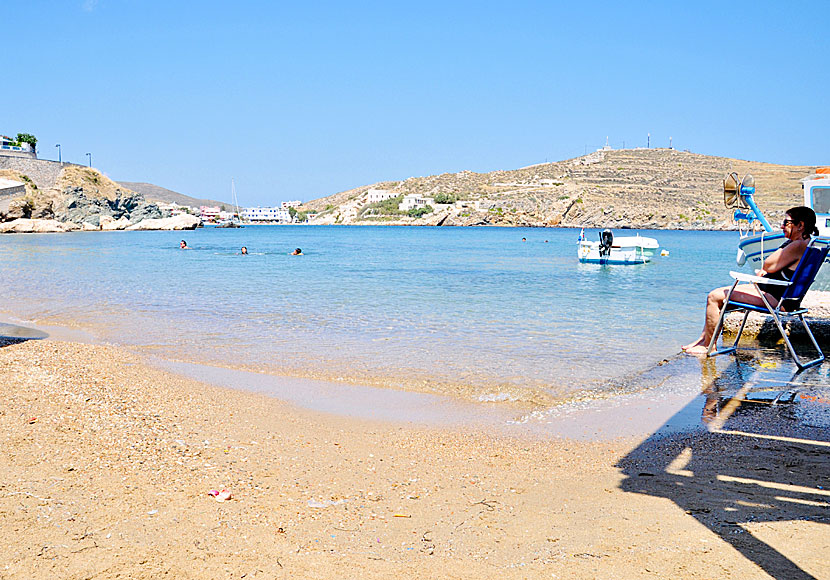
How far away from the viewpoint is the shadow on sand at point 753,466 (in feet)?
9.59

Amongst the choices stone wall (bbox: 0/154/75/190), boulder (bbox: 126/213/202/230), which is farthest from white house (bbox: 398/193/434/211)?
stone wall (bbox: 0/154/75/190)

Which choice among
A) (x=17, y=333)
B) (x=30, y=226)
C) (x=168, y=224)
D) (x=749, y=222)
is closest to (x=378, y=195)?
(x=168, y=224)

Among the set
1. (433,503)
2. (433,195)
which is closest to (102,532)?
(433,503)

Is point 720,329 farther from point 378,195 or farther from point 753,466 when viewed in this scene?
point 378,195

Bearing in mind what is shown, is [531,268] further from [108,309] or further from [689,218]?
[689,218]

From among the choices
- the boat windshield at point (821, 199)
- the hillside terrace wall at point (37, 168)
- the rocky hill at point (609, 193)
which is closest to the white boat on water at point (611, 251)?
the boat windshield at point (821, 199)

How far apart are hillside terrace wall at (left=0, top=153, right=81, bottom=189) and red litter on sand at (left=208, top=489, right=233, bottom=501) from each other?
102 metres

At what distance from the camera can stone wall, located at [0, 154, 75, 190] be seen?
291ft

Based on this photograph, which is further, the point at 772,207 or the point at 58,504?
the point at 772,207

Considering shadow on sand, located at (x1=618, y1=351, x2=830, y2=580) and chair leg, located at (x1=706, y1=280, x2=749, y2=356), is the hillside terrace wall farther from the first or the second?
shadow on sand, located at (x1=618, y1=351, x2=830, y2=580)

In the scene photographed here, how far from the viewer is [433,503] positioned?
11.4ft

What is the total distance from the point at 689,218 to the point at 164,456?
4535 inches

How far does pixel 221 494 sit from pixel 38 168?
4180 inches

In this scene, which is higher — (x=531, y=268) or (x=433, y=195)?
(x=433, y=195)
